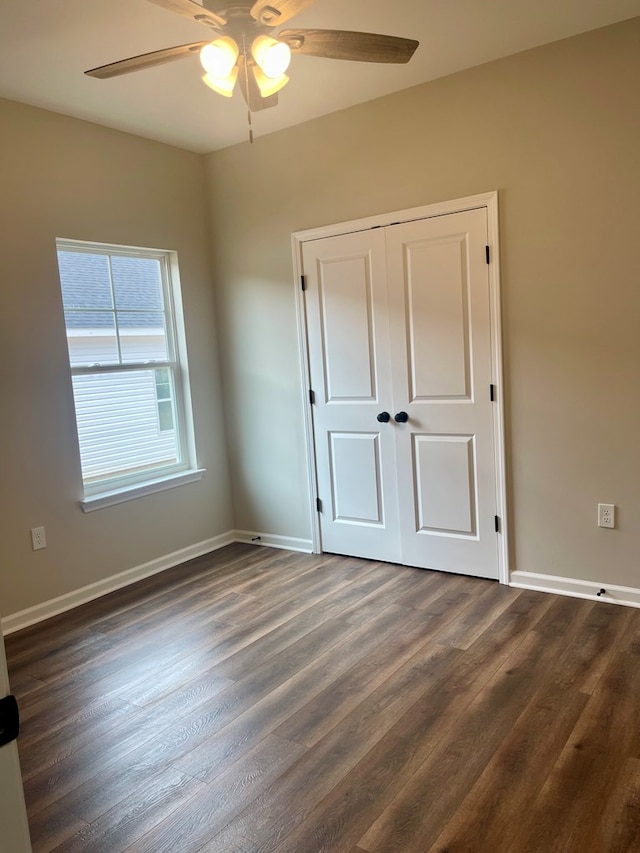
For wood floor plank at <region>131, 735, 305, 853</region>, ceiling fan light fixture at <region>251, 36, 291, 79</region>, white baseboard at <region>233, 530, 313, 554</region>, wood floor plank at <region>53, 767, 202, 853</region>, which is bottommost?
wood floor plank at <region>53, 767, 202, 853</region>

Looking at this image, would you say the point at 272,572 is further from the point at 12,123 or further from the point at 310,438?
the point at 12,123

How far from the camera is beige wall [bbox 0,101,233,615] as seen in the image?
3232 mm

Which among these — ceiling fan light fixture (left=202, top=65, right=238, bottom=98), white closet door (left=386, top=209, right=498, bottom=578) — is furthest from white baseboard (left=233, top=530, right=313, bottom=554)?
ceiling fan light fixture (left=202, top=65, right=238, bottom=98)

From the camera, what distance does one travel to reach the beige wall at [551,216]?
2.90 meters

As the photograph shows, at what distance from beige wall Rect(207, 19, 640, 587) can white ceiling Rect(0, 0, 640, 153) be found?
6.1 inches

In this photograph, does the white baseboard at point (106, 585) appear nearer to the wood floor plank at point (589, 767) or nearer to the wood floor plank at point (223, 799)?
the wood floor plank at point (223, 799)

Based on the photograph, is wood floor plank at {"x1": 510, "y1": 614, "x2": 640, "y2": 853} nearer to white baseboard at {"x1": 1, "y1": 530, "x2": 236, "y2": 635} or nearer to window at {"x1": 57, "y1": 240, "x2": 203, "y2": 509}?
white baseboard at {"x1": 1, "y1": 530, "x2": 236, "y2": 635}

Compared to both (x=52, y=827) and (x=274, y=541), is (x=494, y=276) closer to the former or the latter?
(x=274, y=541)

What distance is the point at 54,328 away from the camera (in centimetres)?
342

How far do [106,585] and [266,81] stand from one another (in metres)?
2.90

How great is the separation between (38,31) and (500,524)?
10.5ft

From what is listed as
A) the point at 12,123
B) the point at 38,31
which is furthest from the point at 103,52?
the point at 12,123

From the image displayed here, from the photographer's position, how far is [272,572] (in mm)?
3889

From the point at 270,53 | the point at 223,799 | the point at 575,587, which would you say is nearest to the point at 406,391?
the point at 575,587
